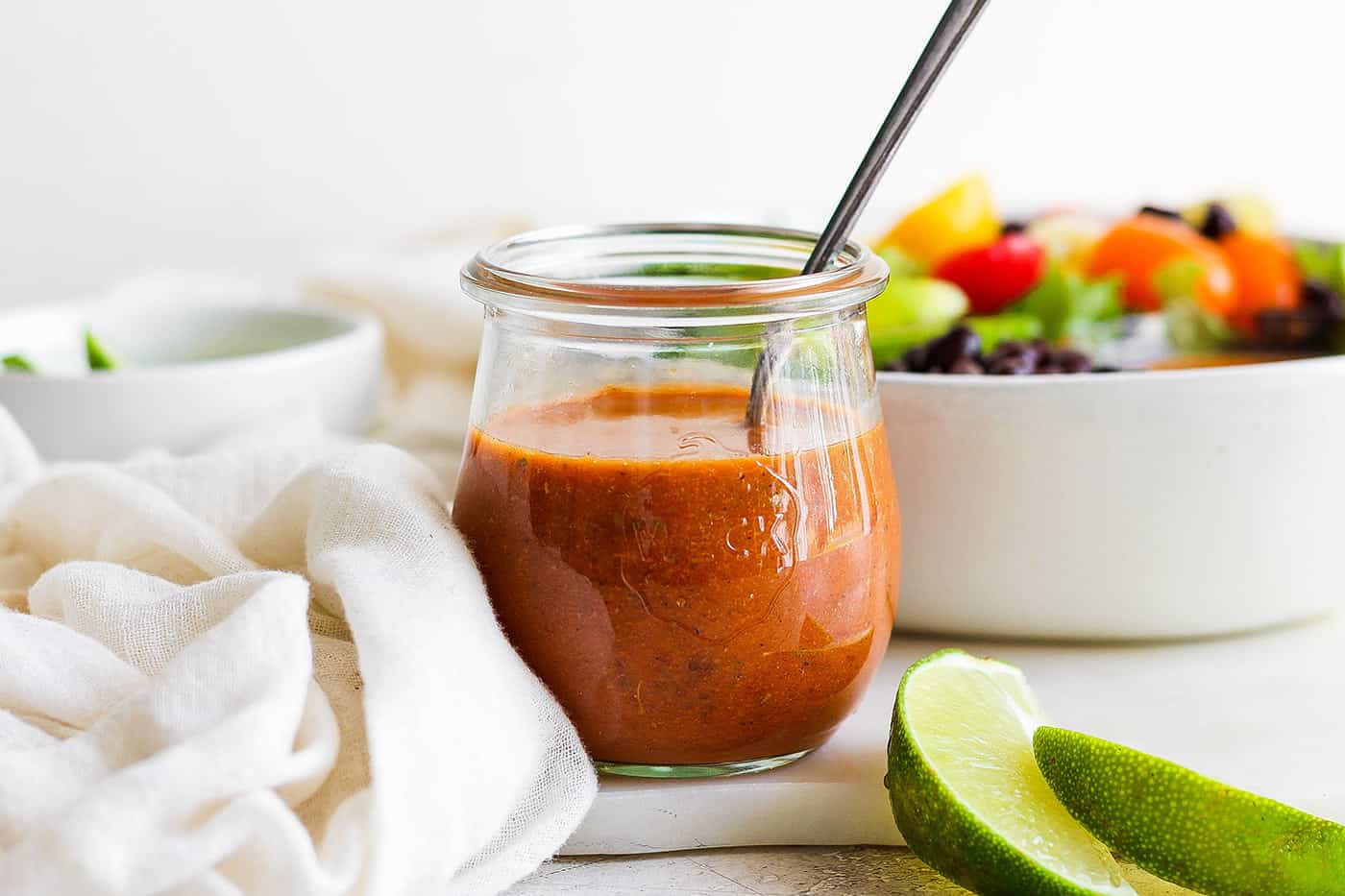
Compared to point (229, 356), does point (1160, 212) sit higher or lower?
higher

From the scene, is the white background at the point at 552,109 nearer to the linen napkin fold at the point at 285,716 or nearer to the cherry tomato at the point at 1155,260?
the cherry tomato at the point at 1155,260

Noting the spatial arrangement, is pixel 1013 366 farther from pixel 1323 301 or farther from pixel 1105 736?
pixel 1323 301

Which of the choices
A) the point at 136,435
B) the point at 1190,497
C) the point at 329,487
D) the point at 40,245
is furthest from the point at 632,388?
the point at 40,245

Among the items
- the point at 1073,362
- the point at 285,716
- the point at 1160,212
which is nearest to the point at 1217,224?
the point at 1160,212

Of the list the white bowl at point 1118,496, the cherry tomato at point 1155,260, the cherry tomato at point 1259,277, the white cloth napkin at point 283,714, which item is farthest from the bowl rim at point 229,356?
the cherry tomato at point 1259,277

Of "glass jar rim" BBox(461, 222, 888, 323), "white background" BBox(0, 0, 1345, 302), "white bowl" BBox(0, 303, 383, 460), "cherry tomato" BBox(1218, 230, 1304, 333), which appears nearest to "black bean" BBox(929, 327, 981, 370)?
"glass jar rim" BBox(461, 222, 888, 323)

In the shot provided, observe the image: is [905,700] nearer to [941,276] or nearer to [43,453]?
[941,276]

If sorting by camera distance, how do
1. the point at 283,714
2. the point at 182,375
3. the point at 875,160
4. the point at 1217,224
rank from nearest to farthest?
1. the point at 283,714
2. the point at 875,160
3. the point at 182,375
4. the point at 1217,224
